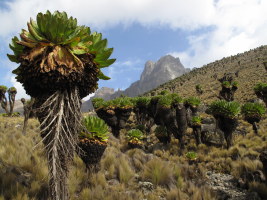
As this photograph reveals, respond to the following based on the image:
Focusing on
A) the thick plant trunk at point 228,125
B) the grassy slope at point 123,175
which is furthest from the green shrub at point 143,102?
the thick plant trunk at point 228,125

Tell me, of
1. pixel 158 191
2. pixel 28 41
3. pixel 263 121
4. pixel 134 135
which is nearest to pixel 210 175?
pixel 158 191

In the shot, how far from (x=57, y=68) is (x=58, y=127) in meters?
0.88

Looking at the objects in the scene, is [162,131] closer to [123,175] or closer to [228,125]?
[228,125]

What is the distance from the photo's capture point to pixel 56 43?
320 cm

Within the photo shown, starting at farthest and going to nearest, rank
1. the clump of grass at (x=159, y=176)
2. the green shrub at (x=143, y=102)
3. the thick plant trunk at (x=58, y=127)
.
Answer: the green shrub at (x=143, y=102), the clump of grass at (x=159, y=176), the thick plant trunk at (x=58, y=127)

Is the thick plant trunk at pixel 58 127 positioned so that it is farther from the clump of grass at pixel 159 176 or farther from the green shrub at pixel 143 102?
the green shrub at pixel 143 102

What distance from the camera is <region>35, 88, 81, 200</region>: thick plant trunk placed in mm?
2885

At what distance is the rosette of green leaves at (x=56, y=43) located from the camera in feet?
9.86

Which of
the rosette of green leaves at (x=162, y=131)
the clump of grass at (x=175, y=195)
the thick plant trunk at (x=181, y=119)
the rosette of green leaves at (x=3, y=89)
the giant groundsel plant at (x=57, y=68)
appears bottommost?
the clump of grass at (x=175, y=195)

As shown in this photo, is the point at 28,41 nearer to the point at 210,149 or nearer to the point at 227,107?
the point at 227,107

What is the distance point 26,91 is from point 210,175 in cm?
892

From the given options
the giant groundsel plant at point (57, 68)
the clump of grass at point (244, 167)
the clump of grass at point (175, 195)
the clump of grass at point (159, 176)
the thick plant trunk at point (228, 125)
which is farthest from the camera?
the thick plant trunk at point (228, 125)

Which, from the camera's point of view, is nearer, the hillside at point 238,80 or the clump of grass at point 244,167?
the clump of grass at point 244,167

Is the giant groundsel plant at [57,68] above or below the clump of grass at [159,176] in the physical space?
above
